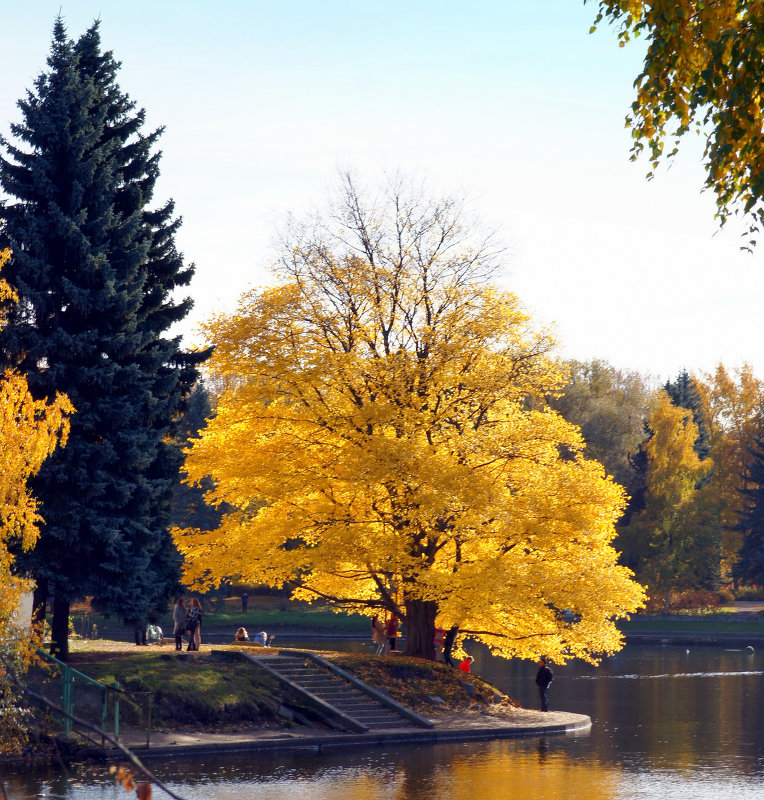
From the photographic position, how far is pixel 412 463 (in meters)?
28.5

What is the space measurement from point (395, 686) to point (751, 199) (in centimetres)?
2203

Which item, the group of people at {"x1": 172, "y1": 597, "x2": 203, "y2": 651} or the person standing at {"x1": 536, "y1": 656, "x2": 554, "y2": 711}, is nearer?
the group of people at {"x1": 172, "y1": 597, "x2": 203, "y2": 651}

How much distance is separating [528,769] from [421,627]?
429 inches

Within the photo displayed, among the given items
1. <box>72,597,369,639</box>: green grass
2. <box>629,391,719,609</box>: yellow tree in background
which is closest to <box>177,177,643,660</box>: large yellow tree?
<box>72,597,369,639</box>: green grass

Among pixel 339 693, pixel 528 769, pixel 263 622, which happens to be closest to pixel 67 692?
pixel 339 693

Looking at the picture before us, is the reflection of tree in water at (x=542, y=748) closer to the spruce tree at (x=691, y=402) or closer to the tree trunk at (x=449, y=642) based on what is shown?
the tree trunk at (x=449, y=642)

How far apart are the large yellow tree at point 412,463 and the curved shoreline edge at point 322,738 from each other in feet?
8.17

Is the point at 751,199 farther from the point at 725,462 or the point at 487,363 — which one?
the point at 725,462

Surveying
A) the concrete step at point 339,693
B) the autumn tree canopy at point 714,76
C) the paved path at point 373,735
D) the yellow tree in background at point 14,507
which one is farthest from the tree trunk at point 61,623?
the autumn tree canopy at point 714,76

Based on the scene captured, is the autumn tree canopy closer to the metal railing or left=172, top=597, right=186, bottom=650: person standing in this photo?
the metal railing

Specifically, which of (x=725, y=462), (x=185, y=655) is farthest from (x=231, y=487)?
(x=725, y=462)

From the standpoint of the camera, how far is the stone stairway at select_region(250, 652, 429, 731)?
27.0 metres

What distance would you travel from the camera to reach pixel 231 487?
30.8 m

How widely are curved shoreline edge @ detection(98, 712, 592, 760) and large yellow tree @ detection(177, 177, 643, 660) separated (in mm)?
2491
